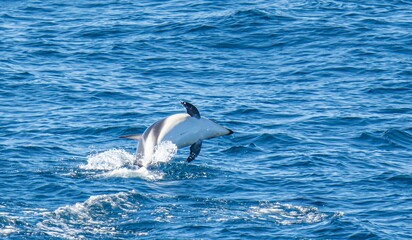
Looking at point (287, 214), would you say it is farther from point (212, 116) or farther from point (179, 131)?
point (212, 116)

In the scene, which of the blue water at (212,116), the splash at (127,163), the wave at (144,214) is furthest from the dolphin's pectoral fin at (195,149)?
the wave at (144,214)

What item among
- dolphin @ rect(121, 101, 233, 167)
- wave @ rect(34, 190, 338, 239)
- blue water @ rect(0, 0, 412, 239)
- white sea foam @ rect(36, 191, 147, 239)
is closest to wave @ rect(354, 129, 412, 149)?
blue water @ rect(0, 0, 412, 239)

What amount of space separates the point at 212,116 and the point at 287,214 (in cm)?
1142

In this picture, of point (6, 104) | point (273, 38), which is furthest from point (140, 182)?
point (273, 38)

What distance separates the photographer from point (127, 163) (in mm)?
32969

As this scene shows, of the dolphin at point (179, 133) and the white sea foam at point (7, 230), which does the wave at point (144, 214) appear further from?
the dolphin at point (179, 133)

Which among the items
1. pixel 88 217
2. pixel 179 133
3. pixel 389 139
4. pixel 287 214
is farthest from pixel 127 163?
pixel 389 139

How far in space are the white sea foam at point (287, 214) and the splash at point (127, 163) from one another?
362 cm

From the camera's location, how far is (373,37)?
5022 cm

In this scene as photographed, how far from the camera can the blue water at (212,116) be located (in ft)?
92.3

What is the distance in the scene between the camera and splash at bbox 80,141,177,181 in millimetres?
30750

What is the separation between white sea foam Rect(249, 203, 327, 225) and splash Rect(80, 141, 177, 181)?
3624 mm

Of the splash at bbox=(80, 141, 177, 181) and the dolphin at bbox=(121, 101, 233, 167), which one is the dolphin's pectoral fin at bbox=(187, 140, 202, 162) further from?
→ the splash at bbox=(80, 141, 177, 181)

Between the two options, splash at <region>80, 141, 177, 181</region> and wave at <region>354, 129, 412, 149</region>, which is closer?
splash at <region>80, 141, 177, 181</region>
